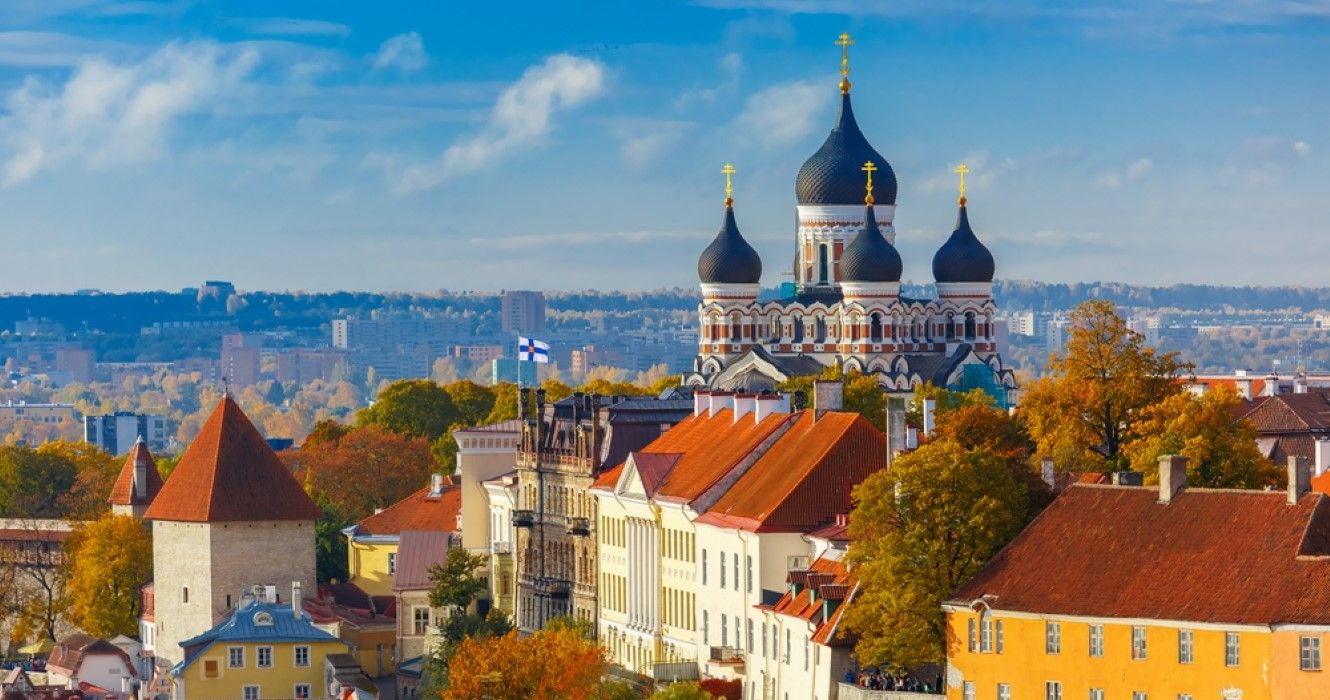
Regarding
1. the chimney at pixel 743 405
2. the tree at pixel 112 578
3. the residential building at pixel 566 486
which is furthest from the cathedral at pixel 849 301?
the chimney at pixel 743 405

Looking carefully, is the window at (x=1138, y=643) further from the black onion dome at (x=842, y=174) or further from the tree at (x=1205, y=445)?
the black onion dome at (x=842, y=174)

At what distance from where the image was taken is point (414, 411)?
154m

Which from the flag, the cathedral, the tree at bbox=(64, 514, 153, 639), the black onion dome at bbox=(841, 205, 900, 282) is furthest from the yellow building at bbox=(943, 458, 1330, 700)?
the black onion dome at bbox=(841, 205, 900, 282)

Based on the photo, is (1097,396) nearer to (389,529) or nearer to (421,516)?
(421,516)

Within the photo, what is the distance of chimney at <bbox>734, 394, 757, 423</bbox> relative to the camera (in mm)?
86062

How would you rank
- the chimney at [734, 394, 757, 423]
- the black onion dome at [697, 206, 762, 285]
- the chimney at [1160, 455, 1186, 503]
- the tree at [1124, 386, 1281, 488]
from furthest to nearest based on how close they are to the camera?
1. the black onion dome at [697, 206, 762, 285]
2. the chimney at [734, 394, 757, 423]
3. the tree at [1124, 386, 1281, 488]
4. the chimney at [1160, 455, 1186, 503]

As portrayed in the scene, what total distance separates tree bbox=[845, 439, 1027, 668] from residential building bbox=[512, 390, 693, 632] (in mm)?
22342

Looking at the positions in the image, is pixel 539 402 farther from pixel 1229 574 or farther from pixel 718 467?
pixel 1229 574

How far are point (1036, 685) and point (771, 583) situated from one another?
1092cm

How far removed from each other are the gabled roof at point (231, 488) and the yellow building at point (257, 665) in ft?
34.2

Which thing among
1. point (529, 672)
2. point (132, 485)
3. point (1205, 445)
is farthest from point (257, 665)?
point (1205, 445)

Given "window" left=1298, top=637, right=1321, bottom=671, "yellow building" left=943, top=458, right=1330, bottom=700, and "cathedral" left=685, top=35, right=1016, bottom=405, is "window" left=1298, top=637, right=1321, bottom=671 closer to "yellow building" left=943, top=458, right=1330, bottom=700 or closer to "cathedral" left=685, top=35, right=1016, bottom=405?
"yellow building" left=943, top=458, right=1330, bottom=700

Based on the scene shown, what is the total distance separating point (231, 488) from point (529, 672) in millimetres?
35012

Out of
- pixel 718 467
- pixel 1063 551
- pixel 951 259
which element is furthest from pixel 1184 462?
pixel 951 259
